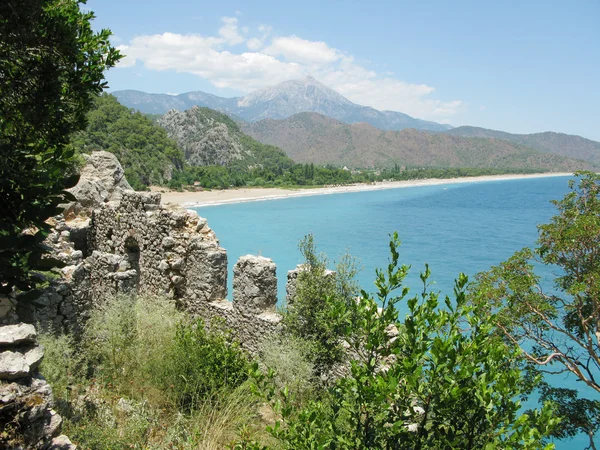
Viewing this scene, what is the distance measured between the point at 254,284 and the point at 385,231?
3941cm

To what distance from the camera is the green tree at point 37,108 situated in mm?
4406

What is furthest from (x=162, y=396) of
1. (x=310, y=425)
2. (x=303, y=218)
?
(x=303, y=218)

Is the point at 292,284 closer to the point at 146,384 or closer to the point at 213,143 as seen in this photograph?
the point at 146,384

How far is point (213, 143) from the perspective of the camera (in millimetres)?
108250

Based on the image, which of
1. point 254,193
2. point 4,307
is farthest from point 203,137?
point 4,307

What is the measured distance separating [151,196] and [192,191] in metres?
56.8

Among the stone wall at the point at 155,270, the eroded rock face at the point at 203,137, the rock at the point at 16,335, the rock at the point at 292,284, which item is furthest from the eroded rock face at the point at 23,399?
the eroded rock face at the point at 203,137

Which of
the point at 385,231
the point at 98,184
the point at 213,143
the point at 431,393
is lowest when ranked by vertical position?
the point at 385,231

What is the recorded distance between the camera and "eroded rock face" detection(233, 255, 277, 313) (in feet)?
27.5

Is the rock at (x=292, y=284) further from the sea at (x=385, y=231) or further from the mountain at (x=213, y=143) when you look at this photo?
the mountain at (x=213, y=143)

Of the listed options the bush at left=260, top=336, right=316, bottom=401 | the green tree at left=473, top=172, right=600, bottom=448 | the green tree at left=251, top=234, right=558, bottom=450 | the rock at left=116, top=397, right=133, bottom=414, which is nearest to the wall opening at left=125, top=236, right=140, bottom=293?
the bush at left=260, top=336, right=316, bottom=401

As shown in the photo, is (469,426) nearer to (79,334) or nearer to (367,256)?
(79,334)

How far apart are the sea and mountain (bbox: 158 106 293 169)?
40.1 m

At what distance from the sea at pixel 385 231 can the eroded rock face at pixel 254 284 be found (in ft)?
40.7
